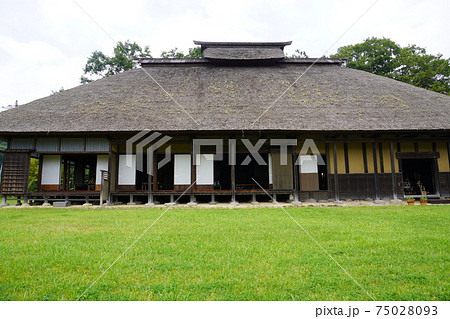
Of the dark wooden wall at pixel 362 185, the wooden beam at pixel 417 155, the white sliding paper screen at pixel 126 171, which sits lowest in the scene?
the dark wooden wall at pixel 362 185

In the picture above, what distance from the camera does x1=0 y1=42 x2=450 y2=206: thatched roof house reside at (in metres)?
10.7

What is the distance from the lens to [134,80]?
574 inches

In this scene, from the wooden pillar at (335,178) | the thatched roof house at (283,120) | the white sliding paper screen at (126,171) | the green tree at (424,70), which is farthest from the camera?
the green tree at (424,70)

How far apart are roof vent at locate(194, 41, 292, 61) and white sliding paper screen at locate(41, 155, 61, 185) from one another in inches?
382

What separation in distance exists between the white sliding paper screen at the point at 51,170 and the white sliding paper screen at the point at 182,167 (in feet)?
16.3

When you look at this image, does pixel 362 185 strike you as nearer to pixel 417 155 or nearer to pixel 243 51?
pixel 417 155

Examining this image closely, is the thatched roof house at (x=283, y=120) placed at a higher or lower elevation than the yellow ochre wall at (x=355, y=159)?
higher

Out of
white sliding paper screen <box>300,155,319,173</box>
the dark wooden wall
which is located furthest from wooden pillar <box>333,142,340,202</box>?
white sliding paper screen <box>300,155,319,173</box>

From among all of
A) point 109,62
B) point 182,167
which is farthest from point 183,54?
point 182,167

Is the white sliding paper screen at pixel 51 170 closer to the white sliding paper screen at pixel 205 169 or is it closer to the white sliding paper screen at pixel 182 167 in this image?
the white sliding paper screen at pixel 182 167

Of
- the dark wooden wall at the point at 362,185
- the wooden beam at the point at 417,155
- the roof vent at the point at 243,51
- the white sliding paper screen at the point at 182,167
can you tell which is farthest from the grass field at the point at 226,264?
the roof vent at the point at 243,51

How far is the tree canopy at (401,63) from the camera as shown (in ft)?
69.9

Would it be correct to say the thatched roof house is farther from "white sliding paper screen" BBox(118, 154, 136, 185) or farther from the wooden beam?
"white sliding paper screen" BBox(118, 154, 136, 185)
